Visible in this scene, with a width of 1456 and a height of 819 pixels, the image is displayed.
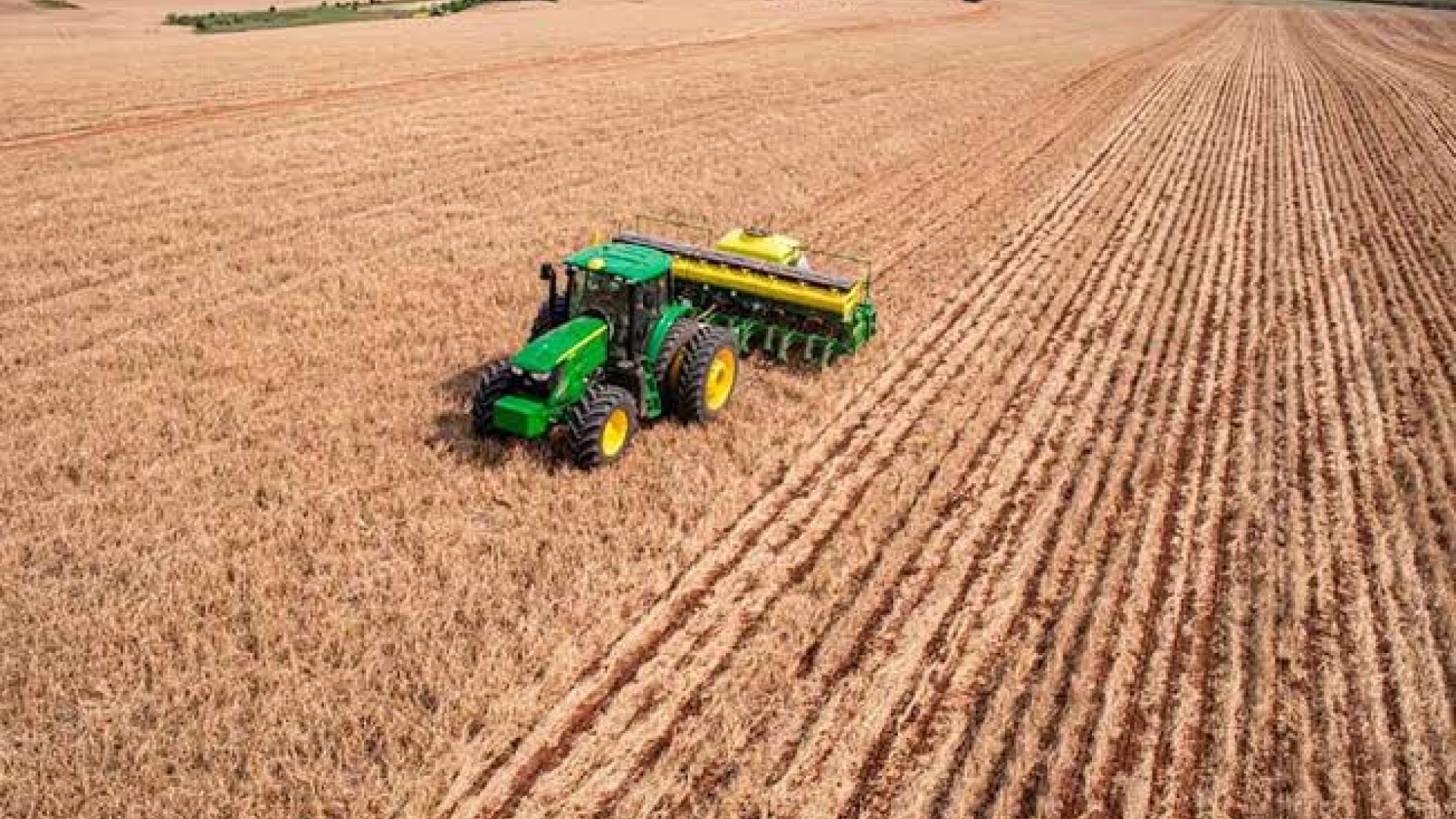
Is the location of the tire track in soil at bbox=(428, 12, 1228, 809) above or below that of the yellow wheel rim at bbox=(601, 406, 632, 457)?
below

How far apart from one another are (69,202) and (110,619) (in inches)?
555

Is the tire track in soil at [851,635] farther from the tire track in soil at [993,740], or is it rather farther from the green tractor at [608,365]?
the green tractor at [608,365]

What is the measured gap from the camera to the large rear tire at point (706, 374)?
32.6ft

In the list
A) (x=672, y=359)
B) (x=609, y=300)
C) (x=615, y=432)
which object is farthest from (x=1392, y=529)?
(x=609, y=300)

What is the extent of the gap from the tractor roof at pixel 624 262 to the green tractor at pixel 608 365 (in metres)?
0.02

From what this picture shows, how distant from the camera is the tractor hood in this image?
8797mm

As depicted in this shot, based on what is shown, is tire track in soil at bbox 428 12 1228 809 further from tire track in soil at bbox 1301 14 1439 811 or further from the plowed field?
tire track in soil at bbox 1301 14 1439 811

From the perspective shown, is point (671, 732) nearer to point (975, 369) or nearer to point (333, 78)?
point (975, 369)

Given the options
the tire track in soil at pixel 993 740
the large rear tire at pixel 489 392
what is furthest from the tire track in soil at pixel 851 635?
the large rear tire at pixel 489 392

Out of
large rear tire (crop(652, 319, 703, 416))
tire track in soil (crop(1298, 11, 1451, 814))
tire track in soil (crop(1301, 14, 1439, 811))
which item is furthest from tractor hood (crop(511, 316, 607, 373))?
tire track in soil (crop(1298, 11, 1451, 814))

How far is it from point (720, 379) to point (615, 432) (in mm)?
1713

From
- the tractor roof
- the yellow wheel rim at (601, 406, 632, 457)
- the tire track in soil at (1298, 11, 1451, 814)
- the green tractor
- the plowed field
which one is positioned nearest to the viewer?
the plowed field

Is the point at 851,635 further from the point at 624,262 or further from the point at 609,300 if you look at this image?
the point at 624,262

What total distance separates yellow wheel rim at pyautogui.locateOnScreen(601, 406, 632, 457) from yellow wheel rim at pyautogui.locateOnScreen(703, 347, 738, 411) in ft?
3.57
